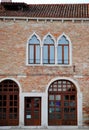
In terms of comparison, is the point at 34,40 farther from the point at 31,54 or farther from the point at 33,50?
the point at 31,54

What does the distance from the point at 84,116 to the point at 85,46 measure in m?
4.63

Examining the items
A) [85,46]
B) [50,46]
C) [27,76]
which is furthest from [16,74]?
[85,46]

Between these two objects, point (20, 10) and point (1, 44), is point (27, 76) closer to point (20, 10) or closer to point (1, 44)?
point (1, 44)

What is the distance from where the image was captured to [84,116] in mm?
29562

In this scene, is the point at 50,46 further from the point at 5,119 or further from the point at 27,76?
the point at 5,119

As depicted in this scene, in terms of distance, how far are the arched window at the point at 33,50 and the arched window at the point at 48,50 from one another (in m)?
0.44

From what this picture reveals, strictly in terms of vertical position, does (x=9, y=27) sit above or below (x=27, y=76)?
above

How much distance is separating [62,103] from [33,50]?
403 centimetres

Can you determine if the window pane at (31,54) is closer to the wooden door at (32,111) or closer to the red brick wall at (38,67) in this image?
the red brick wall at (38,67)

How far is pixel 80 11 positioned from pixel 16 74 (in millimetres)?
6246

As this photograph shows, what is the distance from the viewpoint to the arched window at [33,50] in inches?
1187

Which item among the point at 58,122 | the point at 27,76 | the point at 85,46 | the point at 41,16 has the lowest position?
the point at 58,122

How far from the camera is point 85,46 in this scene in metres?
30.1

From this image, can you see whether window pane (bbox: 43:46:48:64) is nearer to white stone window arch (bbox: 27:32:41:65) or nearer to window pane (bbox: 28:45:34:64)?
white stone window arch (bbox: 27:32:41:65)
